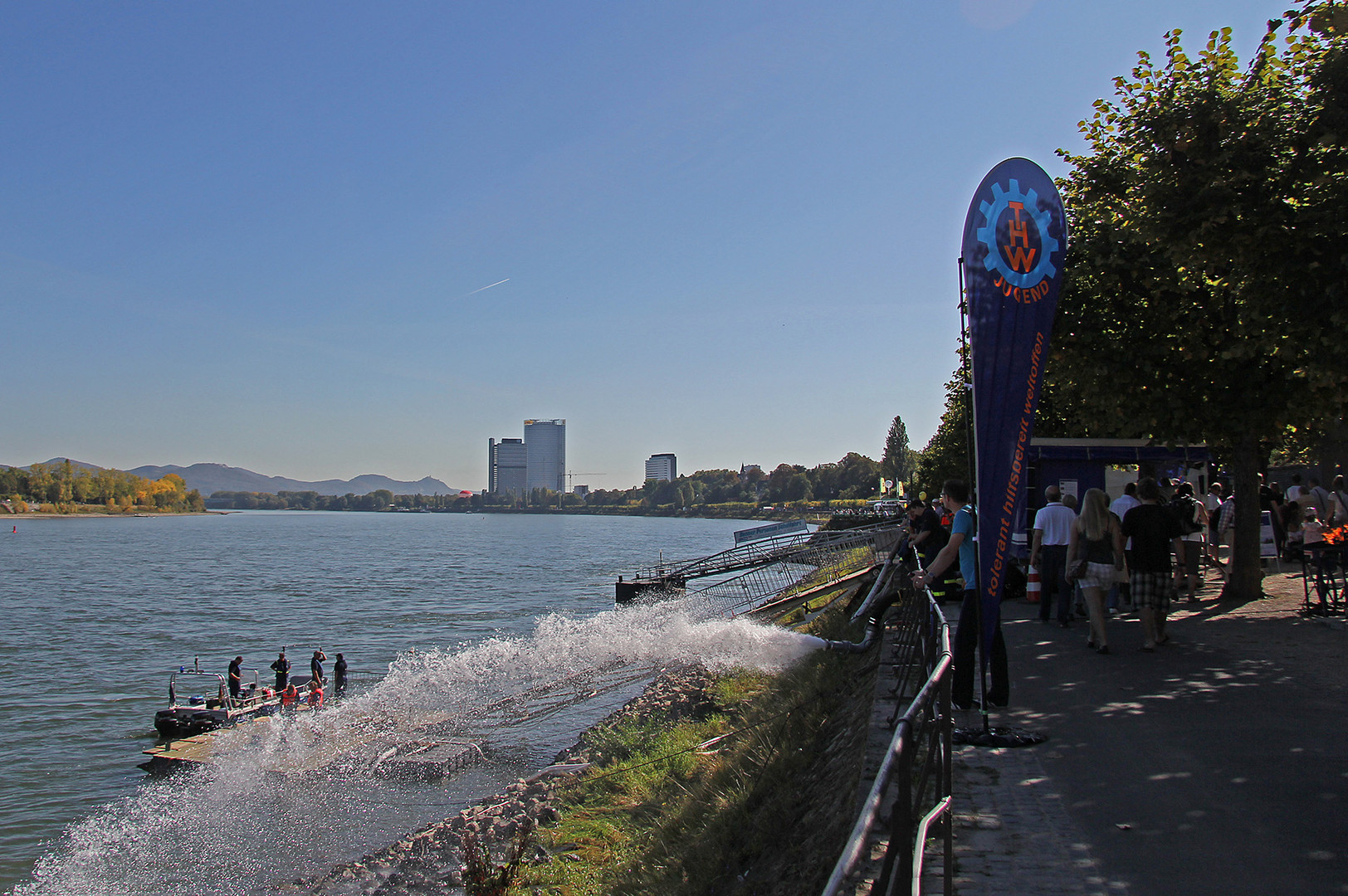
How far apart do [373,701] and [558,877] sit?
15.8 m

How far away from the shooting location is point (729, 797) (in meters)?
8.91

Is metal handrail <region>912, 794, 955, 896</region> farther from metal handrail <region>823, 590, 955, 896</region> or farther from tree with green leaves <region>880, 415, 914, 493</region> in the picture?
tree with green leaves <region>880, 415, 914, 493</region>

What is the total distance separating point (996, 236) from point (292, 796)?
1677cm

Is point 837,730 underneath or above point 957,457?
underneath

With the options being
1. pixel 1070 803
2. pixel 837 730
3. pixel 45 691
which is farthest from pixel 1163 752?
pixel 45 691

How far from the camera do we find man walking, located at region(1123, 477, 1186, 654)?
956 centimetres

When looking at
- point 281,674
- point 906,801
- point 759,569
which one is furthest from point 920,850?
point 759,569

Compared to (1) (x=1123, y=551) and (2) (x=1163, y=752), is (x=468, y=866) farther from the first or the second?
(1) (x=1123, y=551)

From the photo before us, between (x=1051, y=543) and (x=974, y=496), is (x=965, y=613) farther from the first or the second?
(x=1051, y=543)

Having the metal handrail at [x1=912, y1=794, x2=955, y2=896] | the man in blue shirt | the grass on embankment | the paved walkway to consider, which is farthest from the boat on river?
the metal handrail at [x1=912, y1=794, x2=955, y2=896]

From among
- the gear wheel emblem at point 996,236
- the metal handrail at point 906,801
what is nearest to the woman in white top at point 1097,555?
the gear wheel emblem at point 996,236

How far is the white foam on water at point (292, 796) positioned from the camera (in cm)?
1375

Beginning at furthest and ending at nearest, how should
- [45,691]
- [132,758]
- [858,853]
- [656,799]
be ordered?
[45,691] → [132,758] → [656,799] → [858,853]

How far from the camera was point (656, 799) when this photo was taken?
11.4 metres
